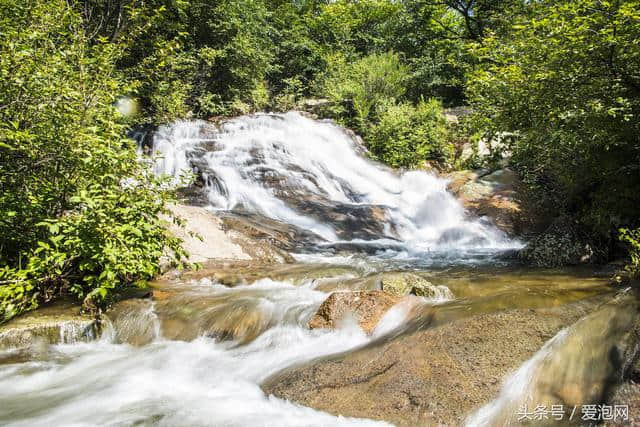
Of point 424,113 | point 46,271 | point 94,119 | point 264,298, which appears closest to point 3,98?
point 94,119

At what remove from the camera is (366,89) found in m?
19.4

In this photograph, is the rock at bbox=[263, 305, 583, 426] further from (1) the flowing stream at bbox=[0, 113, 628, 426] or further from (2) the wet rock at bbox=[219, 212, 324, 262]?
(2) the wet rock at bbox=[219, 212, 324, 262]

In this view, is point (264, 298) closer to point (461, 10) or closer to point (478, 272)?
point (478, 272)

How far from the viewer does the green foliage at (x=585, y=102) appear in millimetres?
5168

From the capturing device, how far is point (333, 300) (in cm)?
448

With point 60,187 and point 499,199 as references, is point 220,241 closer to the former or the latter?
point 60,187

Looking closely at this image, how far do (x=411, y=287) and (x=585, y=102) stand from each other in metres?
3.75

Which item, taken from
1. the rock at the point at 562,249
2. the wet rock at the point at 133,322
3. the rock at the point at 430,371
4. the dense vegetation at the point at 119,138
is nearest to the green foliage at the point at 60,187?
the dense vegetation at the point at 119,138

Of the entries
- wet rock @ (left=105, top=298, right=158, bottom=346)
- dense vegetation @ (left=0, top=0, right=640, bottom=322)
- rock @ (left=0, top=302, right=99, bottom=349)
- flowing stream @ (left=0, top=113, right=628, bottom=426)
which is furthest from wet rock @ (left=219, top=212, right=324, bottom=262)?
rock @ (left=0, top=302, right=99, bottom=349)

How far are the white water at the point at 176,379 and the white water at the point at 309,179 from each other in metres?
5.69

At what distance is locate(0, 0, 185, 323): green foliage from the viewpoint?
4281 millimetres

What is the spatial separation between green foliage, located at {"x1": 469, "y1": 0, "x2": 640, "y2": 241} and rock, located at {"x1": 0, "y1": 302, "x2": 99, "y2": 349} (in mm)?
6954

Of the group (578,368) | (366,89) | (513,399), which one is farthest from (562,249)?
(366,89)

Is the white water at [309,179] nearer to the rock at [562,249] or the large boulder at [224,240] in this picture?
the large boulder at [224,240]
